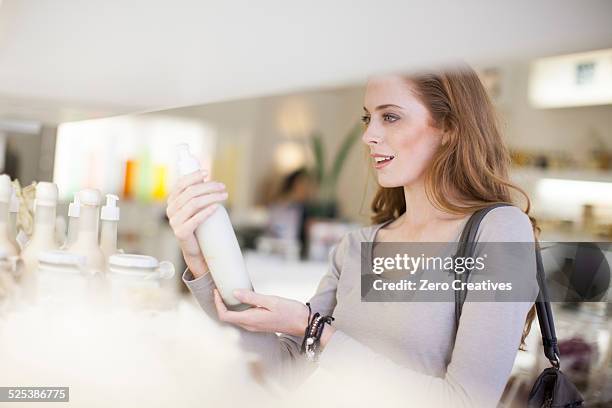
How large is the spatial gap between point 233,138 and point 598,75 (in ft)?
4.97

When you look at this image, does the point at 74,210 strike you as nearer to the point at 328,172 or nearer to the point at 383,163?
the point at 383,163

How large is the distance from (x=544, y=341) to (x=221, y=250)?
1.25 ft

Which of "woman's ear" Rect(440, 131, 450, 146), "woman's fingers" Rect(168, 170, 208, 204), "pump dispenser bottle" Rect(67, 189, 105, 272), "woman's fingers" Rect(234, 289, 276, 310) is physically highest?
"woman's ear" Rect(440, 131, 450, 146)

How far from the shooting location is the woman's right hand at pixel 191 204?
2.30ft

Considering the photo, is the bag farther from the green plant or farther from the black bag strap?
the green plant

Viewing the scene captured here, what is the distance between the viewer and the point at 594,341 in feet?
3.67

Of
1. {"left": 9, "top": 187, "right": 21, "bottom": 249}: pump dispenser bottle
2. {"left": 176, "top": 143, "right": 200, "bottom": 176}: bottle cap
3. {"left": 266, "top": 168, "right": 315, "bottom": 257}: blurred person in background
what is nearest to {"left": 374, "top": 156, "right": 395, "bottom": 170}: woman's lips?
{"left": 176, "top": 143, "right": 200, "bottom": 176}: bottle cap

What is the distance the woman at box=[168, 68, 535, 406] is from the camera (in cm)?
68

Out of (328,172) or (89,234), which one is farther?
(328,172)

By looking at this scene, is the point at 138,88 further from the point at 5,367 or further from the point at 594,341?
the point at 594,341

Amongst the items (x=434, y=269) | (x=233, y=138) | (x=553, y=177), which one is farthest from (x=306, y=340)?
(x=233, y=138)

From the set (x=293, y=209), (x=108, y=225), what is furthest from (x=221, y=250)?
(x=293, y=209)

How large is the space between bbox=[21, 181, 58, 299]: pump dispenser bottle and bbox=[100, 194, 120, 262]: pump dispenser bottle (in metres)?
0.06

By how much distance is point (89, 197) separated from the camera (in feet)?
2.54
